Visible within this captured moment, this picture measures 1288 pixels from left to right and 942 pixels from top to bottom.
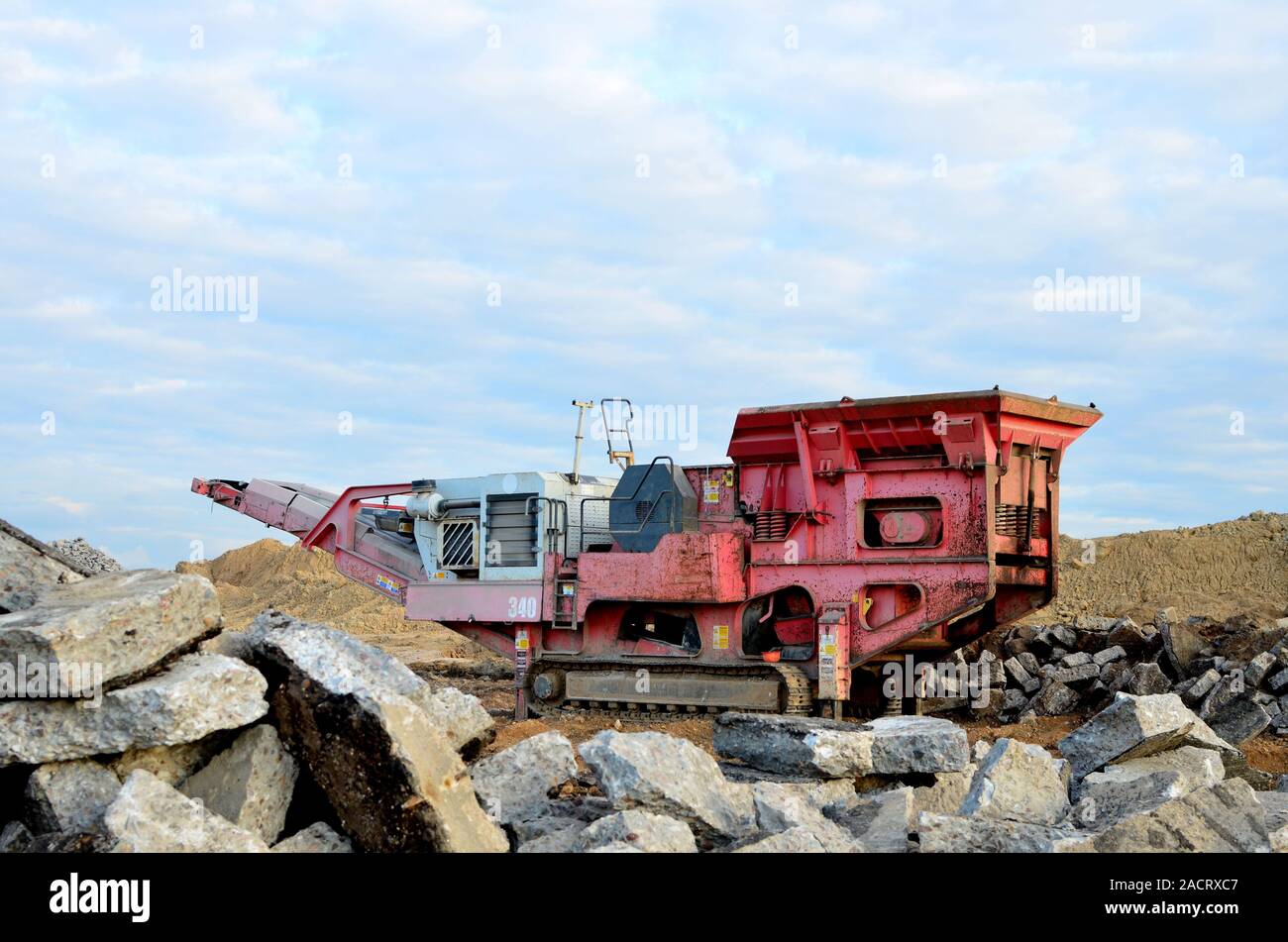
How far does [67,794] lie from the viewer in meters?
5.47

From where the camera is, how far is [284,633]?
19.8ft

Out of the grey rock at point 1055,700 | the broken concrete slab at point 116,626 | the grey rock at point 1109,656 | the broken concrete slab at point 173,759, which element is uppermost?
the broken concrete slab at point 116,626

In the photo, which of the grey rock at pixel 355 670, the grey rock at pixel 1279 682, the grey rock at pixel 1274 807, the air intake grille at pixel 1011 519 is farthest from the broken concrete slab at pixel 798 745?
the grey rock at pixel 1279 682

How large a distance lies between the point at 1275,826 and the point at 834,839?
A: 2.53 metres

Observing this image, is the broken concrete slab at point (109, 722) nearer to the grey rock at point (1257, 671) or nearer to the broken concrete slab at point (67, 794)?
the broken concrete slab at point (67, 794)

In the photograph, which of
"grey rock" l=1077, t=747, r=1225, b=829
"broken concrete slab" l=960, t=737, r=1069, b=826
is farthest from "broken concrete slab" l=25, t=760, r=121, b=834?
"grey rock" l=1077, t=747, r=1225, b=829

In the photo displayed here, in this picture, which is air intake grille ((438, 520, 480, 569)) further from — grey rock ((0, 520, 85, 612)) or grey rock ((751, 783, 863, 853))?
grey rock ((751, 783, 863, 853))

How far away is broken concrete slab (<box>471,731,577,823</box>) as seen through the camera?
6.34 meters

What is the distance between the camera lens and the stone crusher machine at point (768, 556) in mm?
11586

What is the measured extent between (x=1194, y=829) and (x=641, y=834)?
8.56ft

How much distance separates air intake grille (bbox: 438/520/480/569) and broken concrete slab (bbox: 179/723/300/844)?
27.2 feet

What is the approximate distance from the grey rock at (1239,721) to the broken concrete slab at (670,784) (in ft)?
21.0
